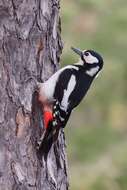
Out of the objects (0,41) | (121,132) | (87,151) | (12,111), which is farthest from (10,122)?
(121,132)

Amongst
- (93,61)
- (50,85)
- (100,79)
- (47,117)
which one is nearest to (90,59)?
(93,61)

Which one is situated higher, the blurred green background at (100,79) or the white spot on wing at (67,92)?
the white spot on wing at (67,92)

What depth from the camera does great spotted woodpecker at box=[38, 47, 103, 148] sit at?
6.62 metres

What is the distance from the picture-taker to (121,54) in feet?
37.3

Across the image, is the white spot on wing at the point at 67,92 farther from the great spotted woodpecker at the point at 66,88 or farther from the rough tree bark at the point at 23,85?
the rough tree bark at the point at 23,85

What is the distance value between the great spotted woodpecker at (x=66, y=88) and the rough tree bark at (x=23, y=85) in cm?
9

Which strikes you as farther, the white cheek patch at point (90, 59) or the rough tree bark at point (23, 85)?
the white cheek patch at point (90, 59)

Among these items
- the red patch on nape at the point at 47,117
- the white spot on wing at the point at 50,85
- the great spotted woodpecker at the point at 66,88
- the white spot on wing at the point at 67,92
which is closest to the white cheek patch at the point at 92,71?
the great spotted woodpecker at the point at 66,88

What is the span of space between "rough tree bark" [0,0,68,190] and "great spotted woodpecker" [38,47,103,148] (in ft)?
0.29

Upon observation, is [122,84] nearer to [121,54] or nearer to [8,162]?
[121,54]

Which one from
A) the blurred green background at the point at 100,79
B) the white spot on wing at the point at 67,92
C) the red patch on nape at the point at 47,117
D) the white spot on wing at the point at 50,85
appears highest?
the white spot on wing at the point at 50,85

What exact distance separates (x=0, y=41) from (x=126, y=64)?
491cm

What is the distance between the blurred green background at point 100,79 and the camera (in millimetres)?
10844

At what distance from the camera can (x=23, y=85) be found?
650cm
